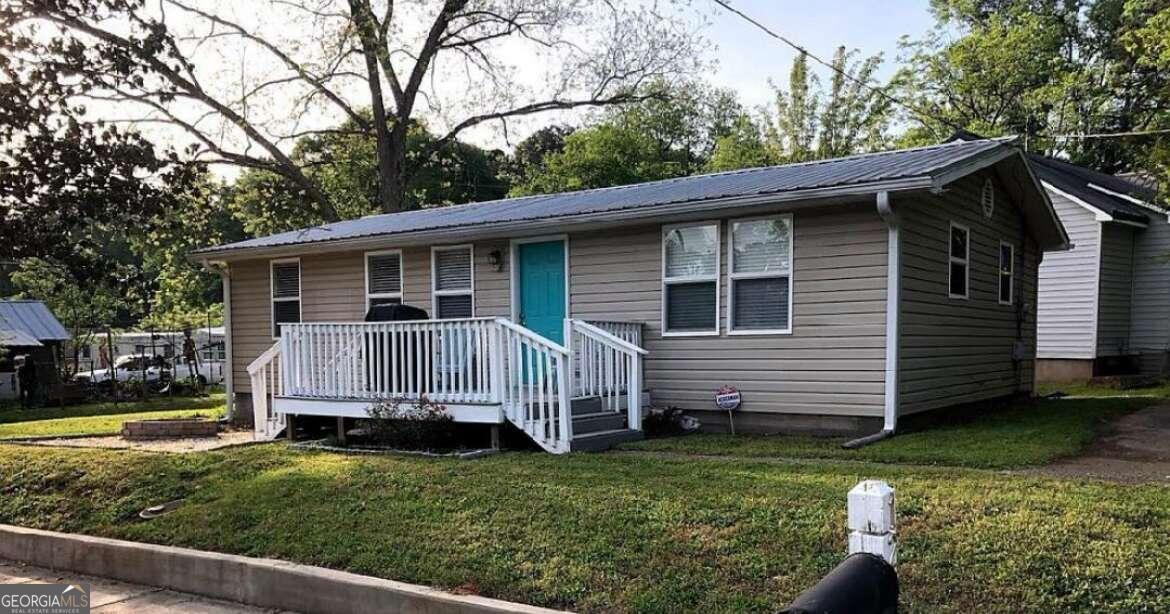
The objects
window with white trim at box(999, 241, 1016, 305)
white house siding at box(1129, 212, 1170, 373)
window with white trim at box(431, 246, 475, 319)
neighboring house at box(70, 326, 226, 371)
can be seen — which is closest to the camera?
window with white trim at box(431, 246, 475, 319)

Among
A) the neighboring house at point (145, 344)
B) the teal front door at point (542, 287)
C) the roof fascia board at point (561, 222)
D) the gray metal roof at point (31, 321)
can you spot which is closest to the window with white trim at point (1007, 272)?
the roof fascia board at point (561, 222)

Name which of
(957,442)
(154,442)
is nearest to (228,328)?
(154,442)

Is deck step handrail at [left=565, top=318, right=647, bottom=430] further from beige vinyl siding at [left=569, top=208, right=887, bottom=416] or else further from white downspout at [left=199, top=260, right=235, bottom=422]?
white downspout at [left=199, top=260, right=235, bottom=422]

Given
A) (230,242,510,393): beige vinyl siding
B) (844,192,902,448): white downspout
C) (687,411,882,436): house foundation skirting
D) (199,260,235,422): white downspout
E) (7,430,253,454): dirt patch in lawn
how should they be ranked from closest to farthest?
1. (844,192,902,448): white downspout
2. (687,411,882,436): house foundation skirting
3. (7,430,253,454): dirt patch in lawn
4. (230,242,510,393): beige vinyl siding
5. (199,260,235,422): white downspout

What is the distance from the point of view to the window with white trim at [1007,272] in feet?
38.3

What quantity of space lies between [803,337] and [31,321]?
81.0 ft

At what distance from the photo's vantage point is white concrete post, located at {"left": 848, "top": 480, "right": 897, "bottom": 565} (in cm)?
253

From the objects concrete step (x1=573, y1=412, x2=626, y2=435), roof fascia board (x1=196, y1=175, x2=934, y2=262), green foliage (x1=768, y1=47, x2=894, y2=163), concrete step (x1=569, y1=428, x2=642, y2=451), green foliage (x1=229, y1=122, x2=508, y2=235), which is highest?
green foliage (x1=768, y1=47, x2=894, y2=163)

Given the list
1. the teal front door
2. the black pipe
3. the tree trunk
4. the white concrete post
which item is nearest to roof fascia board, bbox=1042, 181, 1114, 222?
the teal front door

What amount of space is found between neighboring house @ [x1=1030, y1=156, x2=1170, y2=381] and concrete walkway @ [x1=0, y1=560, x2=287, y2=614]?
15800 mm

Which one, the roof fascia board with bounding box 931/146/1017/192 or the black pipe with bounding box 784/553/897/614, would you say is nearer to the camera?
the black pipe with bounding box 784/553/897/614

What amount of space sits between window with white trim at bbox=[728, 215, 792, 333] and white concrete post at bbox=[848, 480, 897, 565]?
21.7 feet

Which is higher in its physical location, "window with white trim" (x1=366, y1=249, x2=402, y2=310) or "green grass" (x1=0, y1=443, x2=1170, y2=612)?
"window with white trim" (x1=366, y1=249, x2=402, y2=310)

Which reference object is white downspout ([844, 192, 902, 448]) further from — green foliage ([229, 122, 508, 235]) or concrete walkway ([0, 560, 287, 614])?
green foliage ([229, 122, 508, 235])
